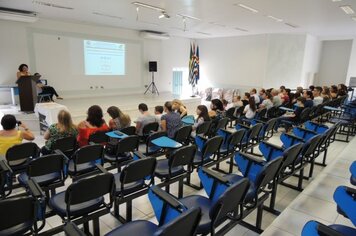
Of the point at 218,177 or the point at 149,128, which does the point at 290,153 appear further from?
the point at 149,128

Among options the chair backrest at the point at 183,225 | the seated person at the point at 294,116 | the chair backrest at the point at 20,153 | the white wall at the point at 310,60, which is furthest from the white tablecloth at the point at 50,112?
the white wall at the point at 310,60

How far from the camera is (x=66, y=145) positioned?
3.19m

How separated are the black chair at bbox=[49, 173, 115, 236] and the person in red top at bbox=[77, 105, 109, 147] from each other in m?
1.42

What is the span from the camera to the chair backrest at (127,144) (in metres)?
3.12

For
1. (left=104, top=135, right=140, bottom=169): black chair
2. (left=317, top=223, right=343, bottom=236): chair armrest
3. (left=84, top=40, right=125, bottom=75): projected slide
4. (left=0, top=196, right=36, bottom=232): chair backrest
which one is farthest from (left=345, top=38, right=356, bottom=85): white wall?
(left=0, top=196, right=36, bottom=232): chair backrest

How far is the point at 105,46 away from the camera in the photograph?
10.0m

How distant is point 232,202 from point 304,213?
1.58 meters

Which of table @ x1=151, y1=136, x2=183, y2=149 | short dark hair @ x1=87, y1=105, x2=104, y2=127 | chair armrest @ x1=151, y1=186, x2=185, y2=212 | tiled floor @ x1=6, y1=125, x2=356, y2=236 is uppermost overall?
short dark hair @ x1=87, y1=105, x2=104, y2=127

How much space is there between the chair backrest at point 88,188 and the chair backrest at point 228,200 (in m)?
0.89

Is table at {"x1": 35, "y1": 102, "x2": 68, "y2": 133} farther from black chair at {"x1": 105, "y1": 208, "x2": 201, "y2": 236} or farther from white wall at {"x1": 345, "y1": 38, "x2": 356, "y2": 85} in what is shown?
white wall at {"x1": 345, "y1": 38, "x2": 356, "y2": 85}

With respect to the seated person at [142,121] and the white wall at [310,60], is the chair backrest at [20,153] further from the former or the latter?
the white wall at [310,60]

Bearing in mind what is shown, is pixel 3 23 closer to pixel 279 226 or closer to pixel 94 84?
pixel 94 84

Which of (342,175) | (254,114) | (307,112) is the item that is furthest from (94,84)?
(342,175)

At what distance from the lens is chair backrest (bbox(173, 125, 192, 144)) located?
3.83m
